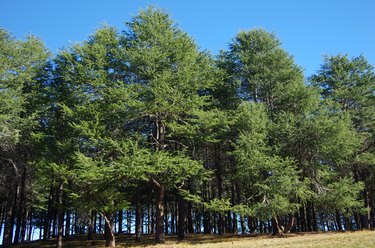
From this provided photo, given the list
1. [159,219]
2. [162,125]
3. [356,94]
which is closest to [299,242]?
[159,219]

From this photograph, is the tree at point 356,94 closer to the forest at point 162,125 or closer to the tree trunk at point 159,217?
the forest at point 162,125

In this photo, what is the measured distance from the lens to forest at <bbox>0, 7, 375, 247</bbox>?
20734mm

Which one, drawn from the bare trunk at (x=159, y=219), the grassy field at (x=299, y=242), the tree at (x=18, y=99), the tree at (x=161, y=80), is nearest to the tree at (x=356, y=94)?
the grassy field at (x=299, y=242)

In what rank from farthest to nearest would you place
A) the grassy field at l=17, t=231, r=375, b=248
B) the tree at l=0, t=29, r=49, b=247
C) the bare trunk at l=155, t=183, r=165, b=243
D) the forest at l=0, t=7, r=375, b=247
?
the tree at l=0, t=29, r=49, b=247, the bare trunk at l=155, t=183, r=165, b=243, the forest at l=0, t=7, r=375, b=247, the grassy field at l=17, t=231, r=375, b=248

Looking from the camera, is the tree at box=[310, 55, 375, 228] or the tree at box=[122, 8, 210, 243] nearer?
the tree at box=[122, 8, 210, 243]

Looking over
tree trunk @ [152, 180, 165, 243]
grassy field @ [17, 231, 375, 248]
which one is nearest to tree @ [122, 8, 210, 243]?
tree trunk @ [152, 180, 165, 243]

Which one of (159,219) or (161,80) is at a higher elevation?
(161,80)

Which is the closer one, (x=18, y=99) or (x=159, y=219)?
(x=159, y=219)

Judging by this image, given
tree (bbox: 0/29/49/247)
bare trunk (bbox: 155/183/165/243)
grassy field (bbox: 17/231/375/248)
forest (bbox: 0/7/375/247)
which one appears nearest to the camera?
grassy field (bbox: 17/231/375/248)

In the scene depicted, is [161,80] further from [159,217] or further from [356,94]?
[356,94]

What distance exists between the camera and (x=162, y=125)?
23.8 meters

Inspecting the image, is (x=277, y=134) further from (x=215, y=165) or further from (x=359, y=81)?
(x=359, y=81)

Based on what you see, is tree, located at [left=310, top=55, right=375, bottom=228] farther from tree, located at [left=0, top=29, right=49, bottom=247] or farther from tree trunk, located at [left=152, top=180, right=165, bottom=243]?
tree, located at [left=0, top=29, right=49, bottom=247]

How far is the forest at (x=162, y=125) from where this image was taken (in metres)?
20.7
